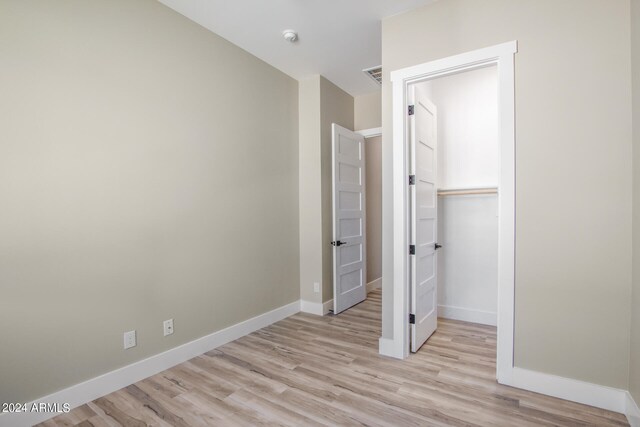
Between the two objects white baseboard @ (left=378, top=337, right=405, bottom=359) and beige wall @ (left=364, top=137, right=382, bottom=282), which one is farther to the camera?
beige wall @ (left=364, top=137, right=382, bottom=282)

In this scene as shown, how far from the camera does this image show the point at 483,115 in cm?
327

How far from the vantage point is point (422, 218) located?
2703mm

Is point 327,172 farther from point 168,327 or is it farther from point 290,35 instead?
point 168,327

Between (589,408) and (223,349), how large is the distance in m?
2.63

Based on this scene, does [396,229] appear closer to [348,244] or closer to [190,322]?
[348,244]

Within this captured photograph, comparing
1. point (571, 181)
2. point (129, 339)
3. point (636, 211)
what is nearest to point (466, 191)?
point (571, 181)

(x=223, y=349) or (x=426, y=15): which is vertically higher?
(x=426, y=15)

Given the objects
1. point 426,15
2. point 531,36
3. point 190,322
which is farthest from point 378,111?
point 190,322

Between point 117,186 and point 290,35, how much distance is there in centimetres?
194

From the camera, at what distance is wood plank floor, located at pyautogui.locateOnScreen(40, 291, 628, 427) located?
1783mm

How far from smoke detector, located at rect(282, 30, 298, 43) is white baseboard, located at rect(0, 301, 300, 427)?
275 cm

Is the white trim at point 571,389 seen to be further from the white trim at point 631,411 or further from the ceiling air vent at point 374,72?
the ceiling air vent at point 374,72

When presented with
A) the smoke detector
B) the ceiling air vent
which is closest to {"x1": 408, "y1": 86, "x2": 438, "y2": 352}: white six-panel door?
the ceiling air vent

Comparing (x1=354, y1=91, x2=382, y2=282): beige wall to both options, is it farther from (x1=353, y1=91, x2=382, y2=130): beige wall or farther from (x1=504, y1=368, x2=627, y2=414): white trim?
(x1=504, y1=368, x2=627, y2=414): white trim
